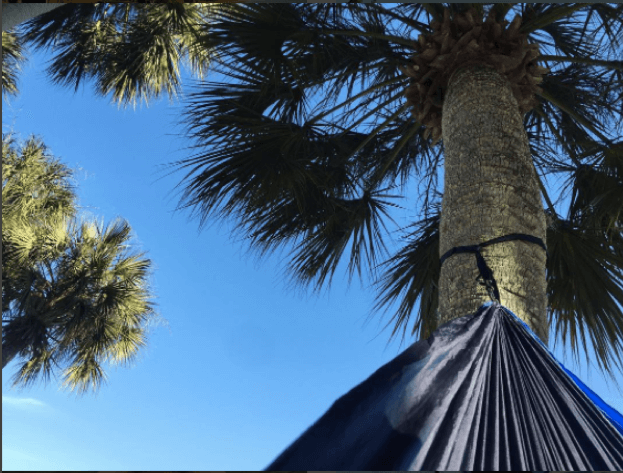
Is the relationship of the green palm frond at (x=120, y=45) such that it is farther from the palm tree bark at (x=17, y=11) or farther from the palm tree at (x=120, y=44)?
the palm tree bark at (x=17, y=11)

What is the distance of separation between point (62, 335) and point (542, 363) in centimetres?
466

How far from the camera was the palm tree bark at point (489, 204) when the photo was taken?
1438 mm

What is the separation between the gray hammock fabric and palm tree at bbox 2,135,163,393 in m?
4.02

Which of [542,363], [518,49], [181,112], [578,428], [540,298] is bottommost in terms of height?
[578,428]

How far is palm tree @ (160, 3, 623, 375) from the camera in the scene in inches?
66.4

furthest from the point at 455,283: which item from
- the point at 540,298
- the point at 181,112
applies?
the point at 181,112

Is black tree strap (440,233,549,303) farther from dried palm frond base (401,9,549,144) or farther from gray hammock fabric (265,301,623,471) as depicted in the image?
dried palm frond base (401,9,549,144)

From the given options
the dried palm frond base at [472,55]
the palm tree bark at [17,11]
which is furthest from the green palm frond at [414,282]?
the palm tree bark at [17,11]

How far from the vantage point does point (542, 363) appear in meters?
1.12

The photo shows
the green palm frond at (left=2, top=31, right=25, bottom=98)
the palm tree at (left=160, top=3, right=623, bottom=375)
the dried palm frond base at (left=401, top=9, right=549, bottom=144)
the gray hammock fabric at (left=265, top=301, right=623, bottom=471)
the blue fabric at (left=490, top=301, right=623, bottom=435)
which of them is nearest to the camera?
the gray hammock fabric at (left=265, top=301, right=623, bottom=471)

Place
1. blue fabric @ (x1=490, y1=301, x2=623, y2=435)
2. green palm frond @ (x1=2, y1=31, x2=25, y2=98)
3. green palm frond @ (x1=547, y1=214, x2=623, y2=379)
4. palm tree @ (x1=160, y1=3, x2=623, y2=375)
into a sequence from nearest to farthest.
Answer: blue fabric @ (x1=490, y1=301, x2=623, y2=435)
palm tree @ (x1=160, y1=3, x2=623, y2=375)
green palm frond @ (x1=547, y1=214, x2=623, y2=379)
green palm frond @ (x1=2, y1=31, x2=25, y2=98)

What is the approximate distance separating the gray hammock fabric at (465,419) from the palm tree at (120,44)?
7.43ft

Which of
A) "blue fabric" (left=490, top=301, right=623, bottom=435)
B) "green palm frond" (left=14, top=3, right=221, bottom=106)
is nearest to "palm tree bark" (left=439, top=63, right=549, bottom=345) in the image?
"blue fabric" (left=490, top=301, right=623, bottom=435)

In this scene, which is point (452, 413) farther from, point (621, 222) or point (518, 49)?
point (621, 222)
